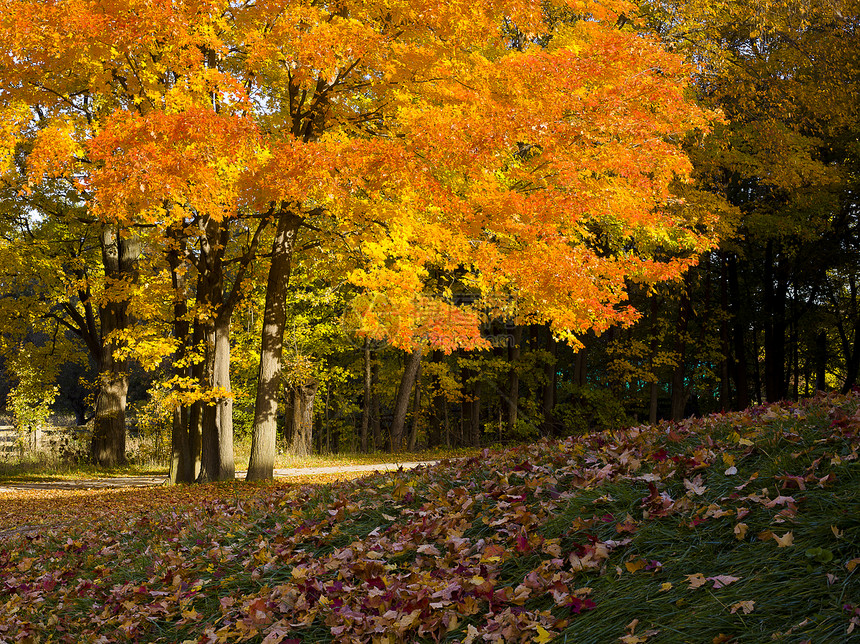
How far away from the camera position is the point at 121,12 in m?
9.46

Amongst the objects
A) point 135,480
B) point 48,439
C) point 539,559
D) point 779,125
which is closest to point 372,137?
point 539,559

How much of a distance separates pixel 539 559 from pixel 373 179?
22.8ft

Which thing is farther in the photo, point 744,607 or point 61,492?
point 61,492

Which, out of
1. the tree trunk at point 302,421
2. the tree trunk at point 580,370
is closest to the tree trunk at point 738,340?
the tree trunk at point 580,370

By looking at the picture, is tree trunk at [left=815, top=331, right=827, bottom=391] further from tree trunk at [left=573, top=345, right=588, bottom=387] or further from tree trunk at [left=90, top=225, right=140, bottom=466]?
tree trunk at [left=90, top=225, right=140, bottom=466]

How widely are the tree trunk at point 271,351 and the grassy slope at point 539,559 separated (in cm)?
619

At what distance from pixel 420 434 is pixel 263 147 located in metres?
21.8

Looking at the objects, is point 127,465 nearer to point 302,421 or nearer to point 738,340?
point 302,421

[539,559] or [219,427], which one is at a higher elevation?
[219,427]

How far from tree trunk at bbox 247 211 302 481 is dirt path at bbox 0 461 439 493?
2972 mm

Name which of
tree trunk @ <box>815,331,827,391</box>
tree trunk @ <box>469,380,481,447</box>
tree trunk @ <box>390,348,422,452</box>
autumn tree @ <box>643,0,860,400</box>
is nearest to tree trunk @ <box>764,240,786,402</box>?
autumn tree @ <box>643,0,860,400</box>

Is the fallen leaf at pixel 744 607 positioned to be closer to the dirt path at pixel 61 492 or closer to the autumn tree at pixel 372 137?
the dirt path at pixel 61 492

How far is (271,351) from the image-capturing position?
1296 cm

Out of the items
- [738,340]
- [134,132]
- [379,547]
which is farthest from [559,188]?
[738,340]
